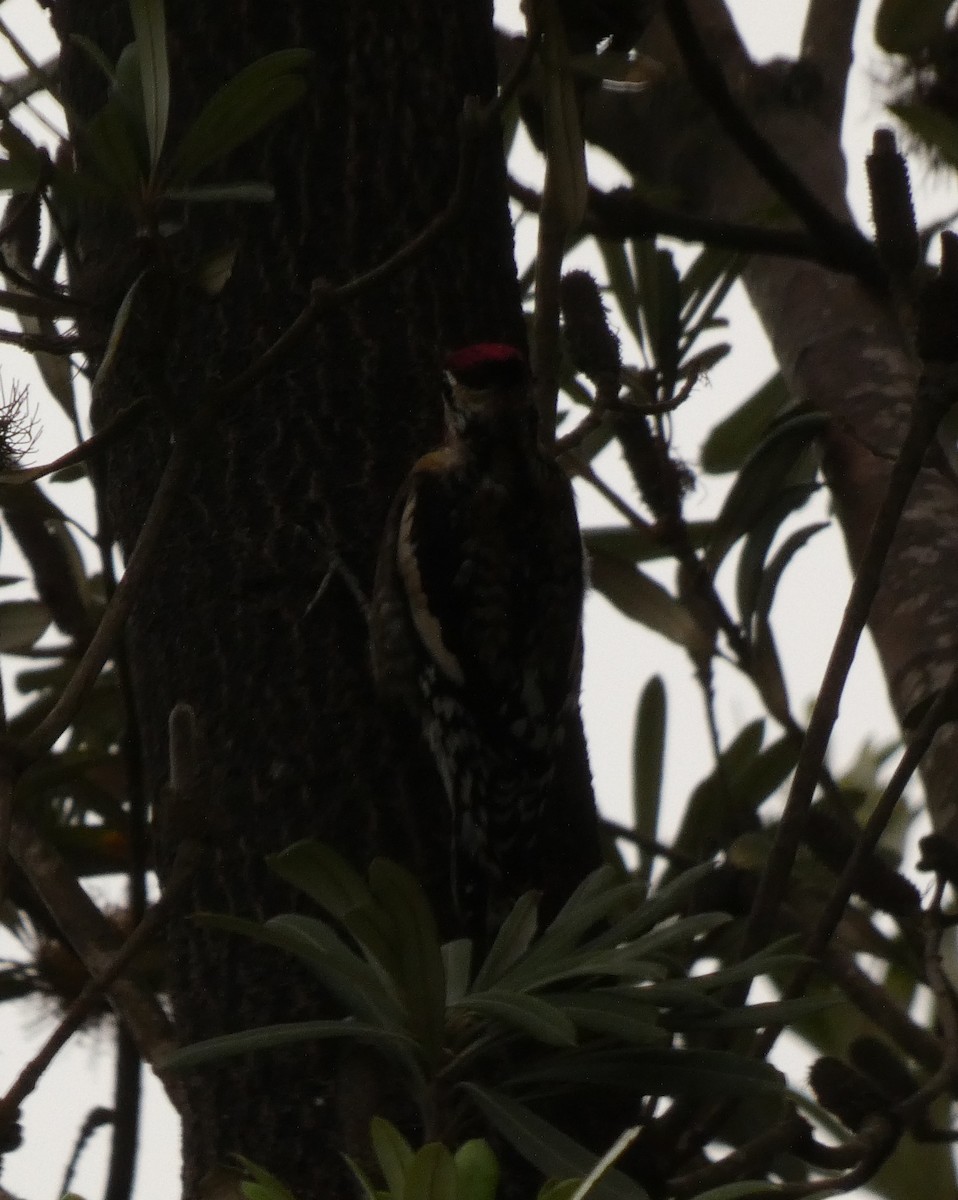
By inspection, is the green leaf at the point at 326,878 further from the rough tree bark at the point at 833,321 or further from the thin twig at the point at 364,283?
the rough tree bark at the point at 833,321

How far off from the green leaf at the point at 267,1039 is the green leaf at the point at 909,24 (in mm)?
1737

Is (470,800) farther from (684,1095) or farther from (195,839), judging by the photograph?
(195,839)

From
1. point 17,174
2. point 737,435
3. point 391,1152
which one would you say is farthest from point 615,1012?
point 737,435

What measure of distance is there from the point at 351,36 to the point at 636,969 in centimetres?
124

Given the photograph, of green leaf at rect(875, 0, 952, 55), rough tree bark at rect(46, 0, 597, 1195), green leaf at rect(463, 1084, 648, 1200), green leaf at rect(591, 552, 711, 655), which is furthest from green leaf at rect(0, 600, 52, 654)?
green leaf at rect(875, 0, 952, 55)

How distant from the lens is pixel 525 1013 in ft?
4.04

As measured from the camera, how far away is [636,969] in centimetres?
131

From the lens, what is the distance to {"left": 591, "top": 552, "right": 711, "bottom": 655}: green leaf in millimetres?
2320

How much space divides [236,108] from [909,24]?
4.40ft

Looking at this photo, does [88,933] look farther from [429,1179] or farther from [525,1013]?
[429,1179]

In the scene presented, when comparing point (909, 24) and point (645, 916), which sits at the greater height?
point (909, 24)

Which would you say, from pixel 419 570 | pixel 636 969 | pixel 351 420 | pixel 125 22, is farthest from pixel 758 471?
pixel 636 969

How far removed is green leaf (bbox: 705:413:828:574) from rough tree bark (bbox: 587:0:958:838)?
59mm

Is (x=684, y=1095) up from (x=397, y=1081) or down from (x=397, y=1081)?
down
